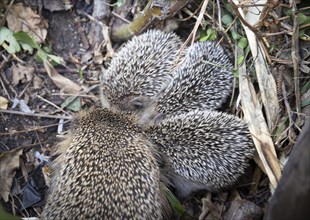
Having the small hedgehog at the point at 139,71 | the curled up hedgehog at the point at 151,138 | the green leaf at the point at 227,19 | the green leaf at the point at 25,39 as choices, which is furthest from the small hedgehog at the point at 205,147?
the green leaf at the point at 25,39

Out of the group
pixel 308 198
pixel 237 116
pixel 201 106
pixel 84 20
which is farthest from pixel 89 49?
pixel 308 198

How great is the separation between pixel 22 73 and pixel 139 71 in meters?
1.38

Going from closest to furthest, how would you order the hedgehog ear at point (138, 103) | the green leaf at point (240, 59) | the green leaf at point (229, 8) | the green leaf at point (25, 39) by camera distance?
1. the hedgehog ear at point (138, 103)
2. the green leaf at point (240, 59)
3. the green leaf at point (229, 8)
4. the green leaf at point (25, 39)

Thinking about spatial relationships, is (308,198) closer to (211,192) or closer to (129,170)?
(129,170)

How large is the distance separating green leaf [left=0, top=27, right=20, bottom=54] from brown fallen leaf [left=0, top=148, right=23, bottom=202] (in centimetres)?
114

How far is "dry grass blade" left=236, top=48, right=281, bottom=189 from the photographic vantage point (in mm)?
4207

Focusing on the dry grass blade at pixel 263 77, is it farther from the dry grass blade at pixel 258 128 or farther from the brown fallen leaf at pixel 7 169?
the brown fallen leaf at pixel 7 169

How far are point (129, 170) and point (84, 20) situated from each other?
7.36ft

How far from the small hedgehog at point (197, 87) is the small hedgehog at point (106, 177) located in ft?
1.67

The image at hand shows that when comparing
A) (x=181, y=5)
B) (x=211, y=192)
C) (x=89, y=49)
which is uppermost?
(x=181, y=5)

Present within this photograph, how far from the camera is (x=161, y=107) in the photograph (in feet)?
15.0

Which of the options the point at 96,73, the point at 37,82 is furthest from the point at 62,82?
the point at 96,73

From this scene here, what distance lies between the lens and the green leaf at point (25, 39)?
510cm

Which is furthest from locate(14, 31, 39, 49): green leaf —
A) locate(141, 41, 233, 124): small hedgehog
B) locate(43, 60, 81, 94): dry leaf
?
locate(141, 41, 233, 124): small hedgehog
